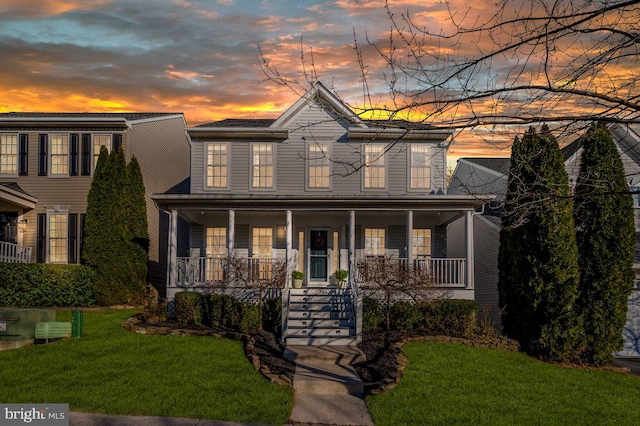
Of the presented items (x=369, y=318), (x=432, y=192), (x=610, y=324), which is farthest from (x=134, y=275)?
(x=610, y=324)

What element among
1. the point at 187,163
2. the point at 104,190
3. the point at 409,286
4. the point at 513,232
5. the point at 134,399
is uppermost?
the point at 187,163

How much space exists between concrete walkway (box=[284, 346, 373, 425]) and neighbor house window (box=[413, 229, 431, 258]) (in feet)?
26.8

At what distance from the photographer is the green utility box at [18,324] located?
1419cm

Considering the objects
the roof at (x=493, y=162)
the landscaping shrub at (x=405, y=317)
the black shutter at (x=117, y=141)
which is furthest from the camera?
the roof at (x=493, y=162)

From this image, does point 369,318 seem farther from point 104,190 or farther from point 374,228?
point 104,190

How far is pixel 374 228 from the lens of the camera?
76.1 feet

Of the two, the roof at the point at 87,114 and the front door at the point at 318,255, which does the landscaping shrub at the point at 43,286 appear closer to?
the roof at the point at 87,114

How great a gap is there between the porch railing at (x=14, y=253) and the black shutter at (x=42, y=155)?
8.77ft

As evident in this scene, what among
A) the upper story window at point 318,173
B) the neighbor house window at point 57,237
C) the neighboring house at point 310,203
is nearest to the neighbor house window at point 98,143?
the neighbor house window at point 57,237

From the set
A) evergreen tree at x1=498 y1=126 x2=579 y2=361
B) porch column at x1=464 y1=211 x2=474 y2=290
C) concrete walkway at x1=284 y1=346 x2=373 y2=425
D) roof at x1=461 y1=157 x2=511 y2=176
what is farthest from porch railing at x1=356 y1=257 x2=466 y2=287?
roof at x1=461 y1=157 x2=511 y2=176

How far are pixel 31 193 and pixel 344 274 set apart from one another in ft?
37.0

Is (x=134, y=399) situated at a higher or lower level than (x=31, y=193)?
lower

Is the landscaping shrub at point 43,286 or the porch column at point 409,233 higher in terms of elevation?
the porch column at point 409,233

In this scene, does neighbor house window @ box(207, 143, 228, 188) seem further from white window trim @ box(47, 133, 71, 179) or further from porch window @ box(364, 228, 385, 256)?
porch window @ box(364, 228, 385, 256)
